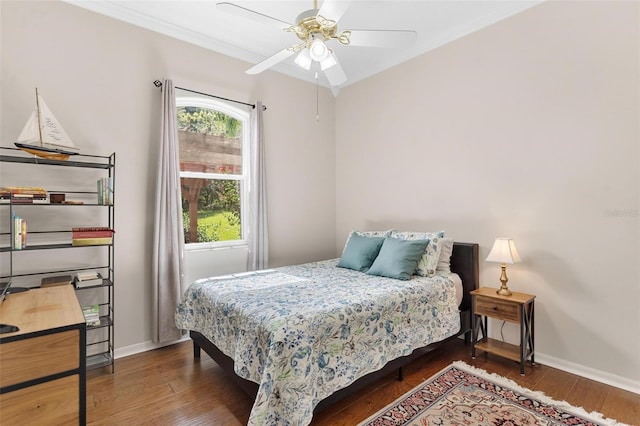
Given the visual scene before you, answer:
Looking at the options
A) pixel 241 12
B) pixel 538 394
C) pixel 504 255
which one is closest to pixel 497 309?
pixel 504 255

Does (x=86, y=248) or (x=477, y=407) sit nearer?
(x=477, y=407)

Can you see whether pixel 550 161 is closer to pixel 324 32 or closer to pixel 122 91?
pixel 324 32

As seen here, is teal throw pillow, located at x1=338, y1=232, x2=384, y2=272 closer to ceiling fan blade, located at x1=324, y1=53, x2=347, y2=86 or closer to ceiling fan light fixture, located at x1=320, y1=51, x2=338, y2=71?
ceiling fan blade, located at x1=324, y1=53, x2=347, y2=86

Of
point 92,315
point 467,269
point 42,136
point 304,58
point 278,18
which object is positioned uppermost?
point 278,18

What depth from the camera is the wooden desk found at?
139cm

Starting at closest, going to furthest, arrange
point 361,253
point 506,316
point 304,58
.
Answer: point 304,58, point 506,316, point 361,253

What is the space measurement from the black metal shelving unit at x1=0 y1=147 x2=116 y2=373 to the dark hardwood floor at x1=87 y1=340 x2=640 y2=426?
0.20 metres

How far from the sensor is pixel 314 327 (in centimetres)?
178

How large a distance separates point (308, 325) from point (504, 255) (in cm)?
183

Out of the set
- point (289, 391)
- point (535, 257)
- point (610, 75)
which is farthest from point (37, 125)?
point (610, 75)

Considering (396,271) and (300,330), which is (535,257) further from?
(300,330)

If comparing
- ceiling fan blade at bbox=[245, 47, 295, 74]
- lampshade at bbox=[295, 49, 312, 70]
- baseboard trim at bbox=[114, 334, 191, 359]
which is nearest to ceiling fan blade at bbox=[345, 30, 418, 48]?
lampshade at bbox=[295, 49, 312, 70]

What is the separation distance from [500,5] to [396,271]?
8.25ft

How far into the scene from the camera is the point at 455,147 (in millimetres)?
3271
